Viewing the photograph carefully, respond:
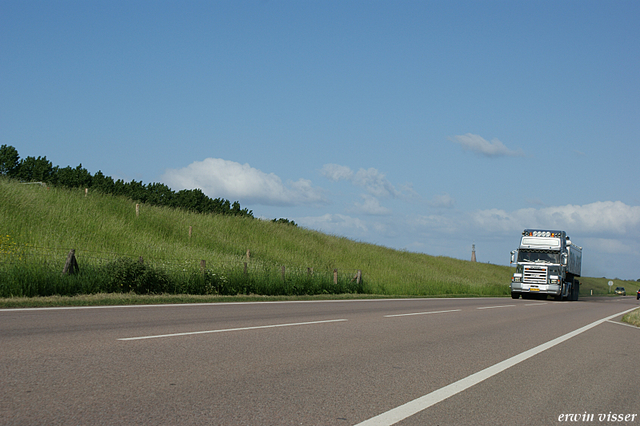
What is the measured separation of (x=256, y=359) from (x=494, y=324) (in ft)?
29.7

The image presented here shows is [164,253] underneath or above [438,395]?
above

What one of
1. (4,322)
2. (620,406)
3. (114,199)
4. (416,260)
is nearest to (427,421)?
(620,406)

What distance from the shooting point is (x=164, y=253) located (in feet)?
95.6

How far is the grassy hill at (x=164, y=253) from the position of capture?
1778 centimetres

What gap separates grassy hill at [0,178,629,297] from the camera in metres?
17.8

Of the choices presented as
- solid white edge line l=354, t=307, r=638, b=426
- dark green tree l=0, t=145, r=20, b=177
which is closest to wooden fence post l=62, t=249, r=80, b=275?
solid white edge line l=354, t=307, r=638, b=426

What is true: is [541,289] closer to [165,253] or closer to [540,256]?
[540,256]

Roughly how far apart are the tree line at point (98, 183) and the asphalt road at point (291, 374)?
65.9 metres

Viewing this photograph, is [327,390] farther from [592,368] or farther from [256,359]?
[592,368]

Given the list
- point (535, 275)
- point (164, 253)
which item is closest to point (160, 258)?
point (164, 253)

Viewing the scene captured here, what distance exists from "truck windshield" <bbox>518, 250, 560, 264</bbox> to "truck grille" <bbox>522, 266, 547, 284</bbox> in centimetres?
52

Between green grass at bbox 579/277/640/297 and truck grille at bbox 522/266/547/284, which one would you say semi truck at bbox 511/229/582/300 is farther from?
green grass at bbox 579/277/640/297

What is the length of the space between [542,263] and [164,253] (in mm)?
24289

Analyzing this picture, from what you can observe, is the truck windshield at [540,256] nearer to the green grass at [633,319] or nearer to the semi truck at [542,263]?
the semi truck at [542,263]
